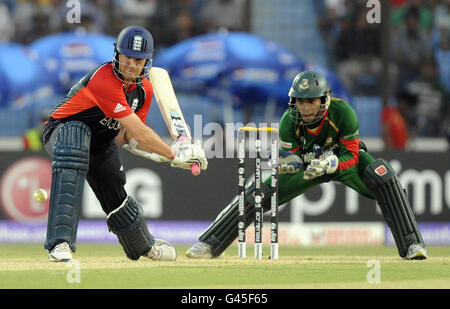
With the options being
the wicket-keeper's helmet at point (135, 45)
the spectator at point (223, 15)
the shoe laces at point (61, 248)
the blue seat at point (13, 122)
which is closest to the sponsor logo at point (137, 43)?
the wicket-keeper's helmet at point (135, 45)

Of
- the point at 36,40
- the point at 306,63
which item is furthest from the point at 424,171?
the point at 36,40

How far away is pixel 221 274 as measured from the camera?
764 cm

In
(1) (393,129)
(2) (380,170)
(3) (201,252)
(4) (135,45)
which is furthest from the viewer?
(1) (393,129)

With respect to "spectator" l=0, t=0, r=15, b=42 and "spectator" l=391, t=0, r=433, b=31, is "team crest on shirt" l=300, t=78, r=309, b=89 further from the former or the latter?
"spectator" l=0, t=0, r=15, b=42

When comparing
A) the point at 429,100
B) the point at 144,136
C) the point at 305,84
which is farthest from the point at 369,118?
the point at 144,136

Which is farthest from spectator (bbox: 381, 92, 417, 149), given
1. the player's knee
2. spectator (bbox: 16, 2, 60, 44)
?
the player's knee

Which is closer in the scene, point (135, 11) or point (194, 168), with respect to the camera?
point (194, 168)

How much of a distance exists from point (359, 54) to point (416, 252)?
777 centimetres

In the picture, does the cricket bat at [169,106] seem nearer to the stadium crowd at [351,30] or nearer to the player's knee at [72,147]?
the player's knee at [72,147]

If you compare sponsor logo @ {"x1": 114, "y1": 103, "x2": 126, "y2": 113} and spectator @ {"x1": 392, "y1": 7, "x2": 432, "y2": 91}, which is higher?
spectator @ {"x1": 392, "y1": 7, "x2": 432, "y2": 91}

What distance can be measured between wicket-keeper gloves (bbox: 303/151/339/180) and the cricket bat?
1140 millimetres

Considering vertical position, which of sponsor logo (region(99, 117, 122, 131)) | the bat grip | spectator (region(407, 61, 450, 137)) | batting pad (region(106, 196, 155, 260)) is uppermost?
spectator (region(407, 61, 450, 137))

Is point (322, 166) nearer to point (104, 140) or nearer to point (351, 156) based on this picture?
point (351, 156)

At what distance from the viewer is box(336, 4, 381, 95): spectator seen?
1619 cm
